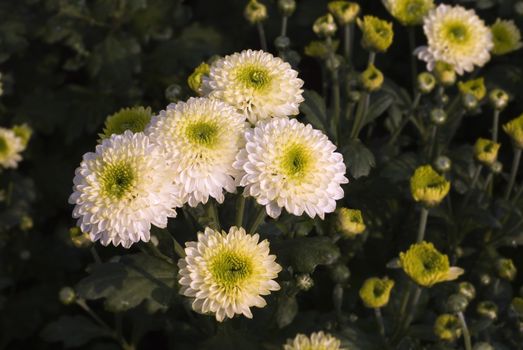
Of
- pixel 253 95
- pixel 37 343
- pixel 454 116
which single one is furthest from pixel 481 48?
pixel 37 343

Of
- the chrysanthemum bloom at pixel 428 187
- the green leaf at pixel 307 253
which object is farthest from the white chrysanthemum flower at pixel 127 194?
the chrysanthemum bloom at pixel 428 187

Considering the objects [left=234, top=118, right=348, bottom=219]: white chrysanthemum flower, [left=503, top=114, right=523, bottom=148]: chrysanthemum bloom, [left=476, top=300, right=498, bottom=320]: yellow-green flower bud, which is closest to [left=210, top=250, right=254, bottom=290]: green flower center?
[left=234, top=118, right=348, bottom=219]: white chrysanthemum flower

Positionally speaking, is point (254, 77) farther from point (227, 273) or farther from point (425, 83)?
point (425, 83)

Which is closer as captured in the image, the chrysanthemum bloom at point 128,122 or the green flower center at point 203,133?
the green flower center at point 203,133

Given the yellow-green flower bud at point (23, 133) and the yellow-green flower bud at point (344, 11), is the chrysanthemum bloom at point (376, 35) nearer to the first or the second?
Result: the yellow-green flower bud at point (344, 11)

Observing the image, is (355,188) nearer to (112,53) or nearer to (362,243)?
(362,243)

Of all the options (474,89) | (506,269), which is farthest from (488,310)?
(474,89)
